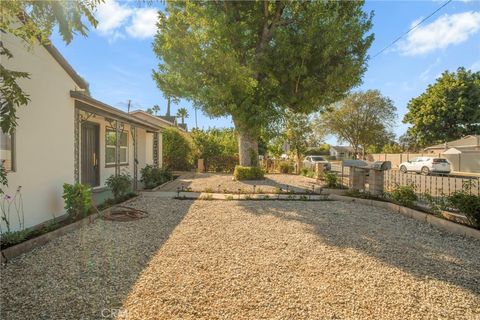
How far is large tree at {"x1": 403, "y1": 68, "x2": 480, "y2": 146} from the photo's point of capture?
3170cm

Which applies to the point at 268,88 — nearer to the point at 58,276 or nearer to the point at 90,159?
the point at 90,159

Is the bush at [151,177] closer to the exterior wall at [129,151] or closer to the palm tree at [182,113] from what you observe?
the exterior wall at [129,151]

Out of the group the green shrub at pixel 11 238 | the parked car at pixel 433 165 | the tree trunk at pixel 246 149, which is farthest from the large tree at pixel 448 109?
the green shrub at pixel 11 238

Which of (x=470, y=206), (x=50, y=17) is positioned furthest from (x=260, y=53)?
(x=50, y=17)

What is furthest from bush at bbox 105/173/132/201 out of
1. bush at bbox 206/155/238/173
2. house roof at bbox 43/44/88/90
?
bush at bbox 206/155/238/173

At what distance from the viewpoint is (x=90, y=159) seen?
30.2 feet

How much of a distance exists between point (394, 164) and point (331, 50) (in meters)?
27.8

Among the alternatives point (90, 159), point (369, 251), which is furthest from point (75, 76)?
point (369, 251)

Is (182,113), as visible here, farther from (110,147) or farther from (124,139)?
(110,147)

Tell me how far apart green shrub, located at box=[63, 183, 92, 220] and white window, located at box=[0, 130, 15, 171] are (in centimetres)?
103

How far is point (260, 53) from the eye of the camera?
39.3 ft

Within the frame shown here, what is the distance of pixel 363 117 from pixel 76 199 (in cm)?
4087

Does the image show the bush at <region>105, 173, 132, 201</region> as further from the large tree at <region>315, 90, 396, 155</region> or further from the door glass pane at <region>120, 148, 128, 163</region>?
the large tree at <region>315, 90, 396, 155</region>

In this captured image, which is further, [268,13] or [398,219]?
[268,13]
